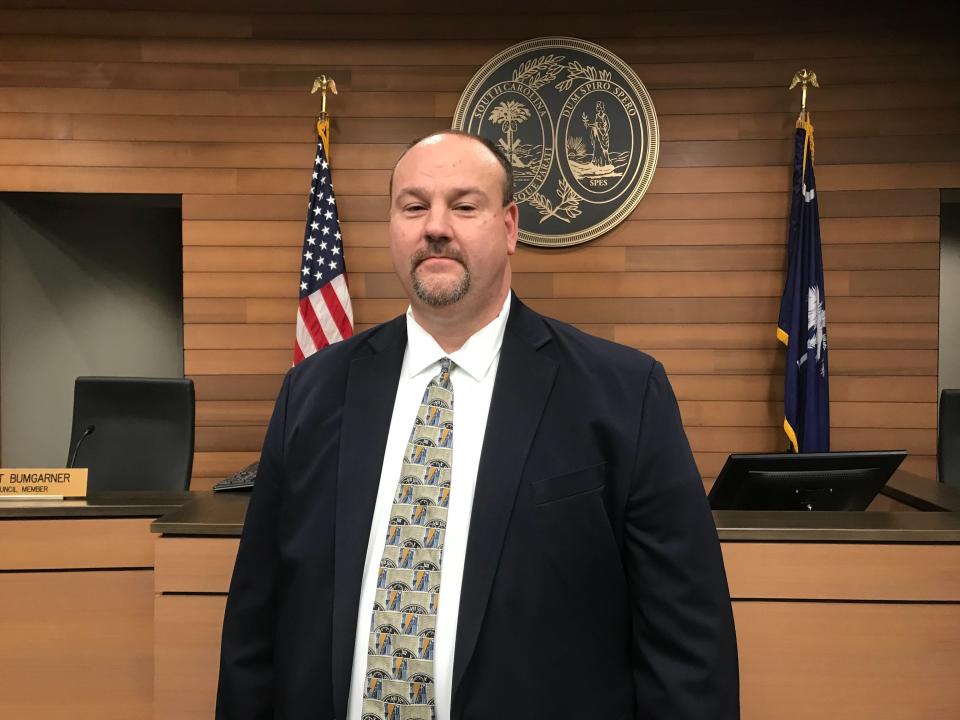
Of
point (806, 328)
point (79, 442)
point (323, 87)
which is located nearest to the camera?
point (79, 442)

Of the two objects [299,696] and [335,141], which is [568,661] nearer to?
[299,696]

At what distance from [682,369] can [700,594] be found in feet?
9.49

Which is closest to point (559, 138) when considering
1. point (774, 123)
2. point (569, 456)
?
point (774, 123)

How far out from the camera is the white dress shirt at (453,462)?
114cm

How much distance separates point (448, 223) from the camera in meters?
1.21

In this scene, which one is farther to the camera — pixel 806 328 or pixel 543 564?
pixel 806 328

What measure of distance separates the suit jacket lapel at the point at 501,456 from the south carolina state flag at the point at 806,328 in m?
2.74

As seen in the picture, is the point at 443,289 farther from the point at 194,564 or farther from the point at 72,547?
the point at 72,547

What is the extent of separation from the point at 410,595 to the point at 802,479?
1.22 m

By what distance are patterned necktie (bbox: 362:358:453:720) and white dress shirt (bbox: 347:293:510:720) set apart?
0.01 m

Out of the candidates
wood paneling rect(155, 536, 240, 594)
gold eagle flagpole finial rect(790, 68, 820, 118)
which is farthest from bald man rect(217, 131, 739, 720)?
gold eagle flagpole finial rect(790, 68, 820, 118)

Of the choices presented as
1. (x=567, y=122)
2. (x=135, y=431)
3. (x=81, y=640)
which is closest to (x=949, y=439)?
(x=567, y=122)

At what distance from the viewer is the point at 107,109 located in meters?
3.91

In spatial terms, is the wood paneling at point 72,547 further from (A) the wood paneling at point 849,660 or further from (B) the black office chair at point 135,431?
(A) the wood paneling at point 849,660
